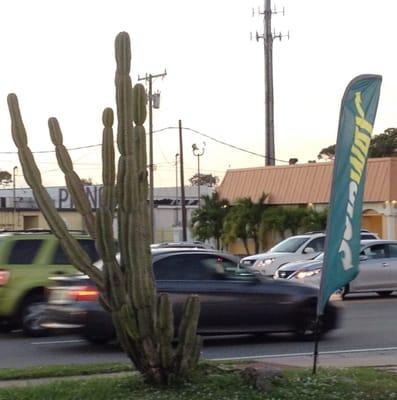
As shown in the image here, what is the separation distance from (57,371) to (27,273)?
5.27 meters

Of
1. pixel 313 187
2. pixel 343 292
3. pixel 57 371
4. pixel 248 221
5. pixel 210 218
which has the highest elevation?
pixel 313 187

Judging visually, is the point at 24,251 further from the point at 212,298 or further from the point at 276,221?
the point at 276,221

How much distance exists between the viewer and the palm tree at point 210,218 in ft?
161

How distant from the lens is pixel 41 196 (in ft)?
31.1

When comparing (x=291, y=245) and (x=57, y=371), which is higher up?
(x=291, y=245)

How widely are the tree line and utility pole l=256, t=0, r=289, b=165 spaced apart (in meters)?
4.05

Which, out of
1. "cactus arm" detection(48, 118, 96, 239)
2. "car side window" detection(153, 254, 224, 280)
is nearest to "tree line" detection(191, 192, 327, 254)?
"car side window" detection(153, 254, 224, 280)

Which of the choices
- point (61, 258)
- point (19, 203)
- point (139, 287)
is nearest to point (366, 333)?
point (61, 258)

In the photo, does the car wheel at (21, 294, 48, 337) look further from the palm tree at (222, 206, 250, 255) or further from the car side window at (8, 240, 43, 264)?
the palm tree at (222, 206, 250, 255)

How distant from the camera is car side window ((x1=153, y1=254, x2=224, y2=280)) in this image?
14.9 metres

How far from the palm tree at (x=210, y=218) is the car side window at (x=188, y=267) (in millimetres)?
33535

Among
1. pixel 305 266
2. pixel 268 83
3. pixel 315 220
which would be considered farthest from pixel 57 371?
pixel 268 83

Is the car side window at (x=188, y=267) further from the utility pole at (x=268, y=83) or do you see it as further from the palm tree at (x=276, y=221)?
the utility pole at (x=268, y=83)

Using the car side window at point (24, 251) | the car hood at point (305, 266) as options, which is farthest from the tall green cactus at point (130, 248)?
the car hood at point (305, 266)
